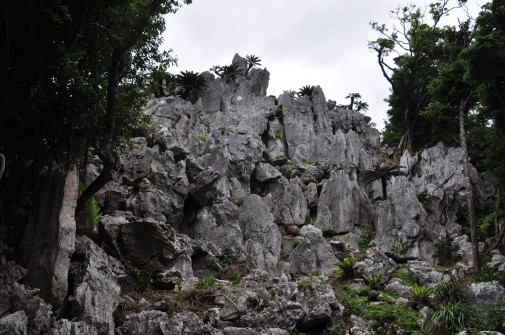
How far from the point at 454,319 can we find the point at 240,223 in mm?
9964

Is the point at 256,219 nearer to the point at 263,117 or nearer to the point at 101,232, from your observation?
the point at 101,232

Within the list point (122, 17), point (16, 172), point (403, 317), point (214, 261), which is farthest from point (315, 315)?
point (122, 17)

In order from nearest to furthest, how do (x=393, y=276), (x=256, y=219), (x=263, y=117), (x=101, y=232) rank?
(x=101, y=232) → (x=393, y=276) → (x=256, y=219) → (x=263, y=117)


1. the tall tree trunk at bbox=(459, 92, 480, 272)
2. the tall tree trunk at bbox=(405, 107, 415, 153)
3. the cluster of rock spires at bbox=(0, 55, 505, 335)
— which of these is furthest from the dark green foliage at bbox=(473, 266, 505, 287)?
the tall tree trunk at bbox=(405, 107, 415, 153)

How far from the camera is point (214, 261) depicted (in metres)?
15.7

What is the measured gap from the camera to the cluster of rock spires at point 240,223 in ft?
33.4

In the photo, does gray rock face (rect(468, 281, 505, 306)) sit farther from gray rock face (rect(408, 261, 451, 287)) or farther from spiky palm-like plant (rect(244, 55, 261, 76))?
spiky palm-like plant (rect(244, 55, 261, 76))

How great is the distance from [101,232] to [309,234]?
363 inches

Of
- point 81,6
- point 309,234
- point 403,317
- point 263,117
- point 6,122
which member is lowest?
point 403,317

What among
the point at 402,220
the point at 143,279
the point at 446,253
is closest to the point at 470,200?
the point at 446,253

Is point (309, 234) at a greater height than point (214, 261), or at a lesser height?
greater

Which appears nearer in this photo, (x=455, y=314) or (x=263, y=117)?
(x=455, y=314)

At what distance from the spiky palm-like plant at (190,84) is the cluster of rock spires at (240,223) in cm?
79

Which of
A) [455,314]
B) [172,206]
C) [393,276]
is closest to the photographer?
[455,314]
